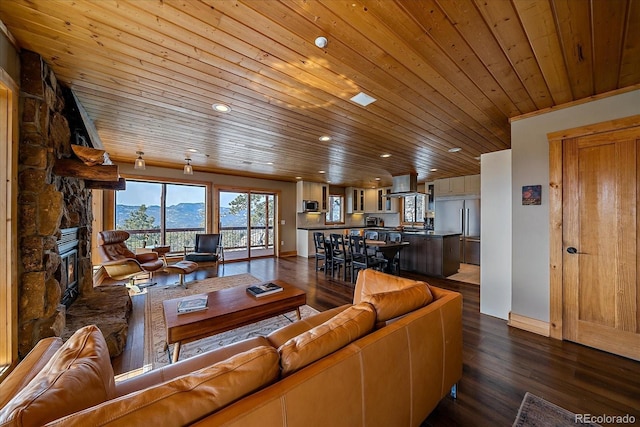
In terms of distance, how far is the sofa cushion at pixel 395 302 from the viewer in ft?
4.55

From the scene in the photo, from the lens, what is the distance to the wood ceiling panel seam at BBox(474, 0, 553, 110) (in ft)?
4.53

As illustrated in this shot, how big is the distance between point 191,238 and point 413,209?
7.18 metres

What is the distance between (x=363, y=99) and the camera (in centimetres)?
240

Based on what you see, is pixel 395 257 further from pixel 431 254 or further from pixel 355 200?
pixel 355 200

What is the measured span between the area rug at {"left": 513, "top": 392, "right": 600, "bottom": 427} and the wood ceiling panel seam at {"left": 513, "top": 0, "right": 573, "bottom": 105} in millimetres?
2434

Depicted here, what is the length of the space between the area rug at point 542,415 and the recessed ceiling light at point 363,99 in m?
2.68

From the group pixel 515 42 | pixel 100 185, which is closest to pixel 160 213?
pixel 100 185

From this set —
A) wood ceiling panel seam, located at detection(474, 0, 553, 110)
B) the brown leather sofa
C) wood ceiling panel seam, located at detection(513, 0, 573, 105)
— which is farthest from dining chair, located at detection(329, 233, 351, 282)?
wood ceiling panel seam, located at detection(513, 0, 573, 105)

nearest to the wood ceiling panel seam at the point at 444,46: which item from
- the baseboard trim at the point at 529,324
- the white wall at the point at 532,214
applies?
the white wall at the point at 532,214

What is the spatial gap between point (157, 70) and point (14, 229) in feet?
4.95

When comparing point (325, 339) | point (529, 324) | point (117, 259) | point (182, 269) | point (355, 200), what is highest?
point (355, 200)

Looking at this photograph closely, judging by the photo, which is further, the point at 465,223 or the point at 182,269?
the point at 465,223

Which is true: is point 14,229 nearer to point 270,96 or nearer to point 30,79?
point 30,79

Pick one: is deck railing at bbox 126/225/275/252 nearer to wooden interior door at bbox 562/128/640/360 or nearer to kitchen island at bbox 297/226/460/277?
kitchen island at bbox 297/226/460/277
